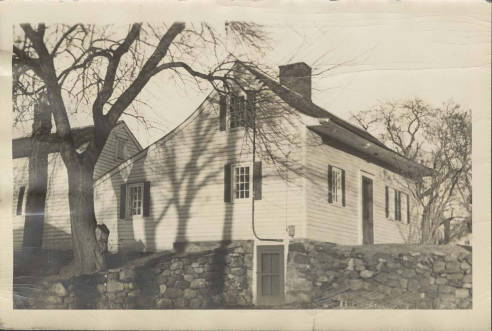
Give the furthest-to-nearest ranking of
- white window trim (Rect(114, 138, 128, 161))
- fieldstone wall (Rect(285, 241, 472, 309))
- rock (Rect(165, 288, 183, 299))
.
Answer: white window trim (Rect(114, 138, 128, 161))
rock (Rect(165, 288, 183, 299))
fieldstone wall (Rect(285, 241, 472, 309))

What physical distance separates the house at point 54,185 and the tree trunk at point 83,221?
0.05 meters

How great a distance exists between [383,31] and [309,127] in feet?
3.16

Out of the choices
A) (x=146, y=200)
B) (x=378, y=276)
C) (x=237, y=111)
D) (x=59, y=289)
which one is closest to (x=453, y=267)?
(x=378, y=276)

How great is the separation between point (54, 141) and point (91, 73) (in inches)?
25.8

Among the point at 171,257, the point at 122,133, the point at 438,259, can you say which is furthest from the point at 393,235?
the point at 122,133

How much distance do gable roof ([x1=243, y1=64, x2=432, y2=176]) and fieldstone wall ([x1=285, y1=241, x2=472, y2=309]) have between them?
652 mm

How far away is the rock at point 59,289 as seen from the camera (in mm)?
5566

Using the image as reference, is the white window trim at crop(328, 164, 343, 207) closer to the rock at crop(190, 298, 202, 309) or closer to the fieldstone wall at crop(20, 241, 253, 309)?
the fieldstone wall at crop(20, 241, 253, 309)

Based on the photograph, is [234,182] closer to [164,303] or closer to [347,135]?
[347,135]

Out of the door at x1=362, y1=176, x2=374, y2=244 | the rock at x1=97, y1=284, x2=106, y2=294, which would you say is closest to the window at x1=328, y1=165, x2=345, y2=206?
the door at x1=362, y1=176, x2=374, y2=244

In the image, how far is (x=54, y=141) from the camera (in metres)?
5.73

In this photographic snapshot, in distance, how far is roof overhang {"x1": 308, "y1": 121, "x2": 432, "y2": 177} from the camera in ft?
17.9

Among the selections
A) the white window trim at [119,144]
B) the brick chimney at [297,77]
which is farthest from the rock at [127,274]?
the brick chimney at [297,77]

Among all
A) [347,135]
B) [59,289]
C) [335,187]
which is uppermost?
[347,135]
